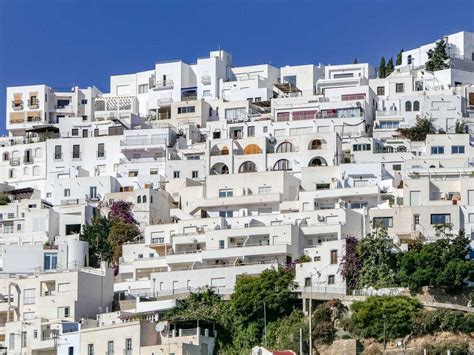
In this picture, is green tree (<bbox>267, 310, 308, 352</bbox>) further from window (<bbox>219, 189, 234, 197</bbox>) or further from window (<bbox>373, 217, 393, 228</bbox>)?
window (<bbox>219, 189, 234, 197</bbox>)

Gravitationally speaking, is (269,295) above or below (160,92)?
below

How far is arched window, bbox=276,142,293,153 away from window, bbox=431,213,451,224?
15159mm

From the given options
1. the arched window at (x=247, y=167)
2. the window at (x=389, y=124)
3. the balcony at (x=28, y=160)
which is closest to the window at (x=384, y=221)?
the arched window at (x=247, y=167)

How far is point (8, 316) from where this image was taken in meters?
71.1

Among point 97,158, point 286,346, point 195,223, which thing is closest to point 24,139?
point 97,158

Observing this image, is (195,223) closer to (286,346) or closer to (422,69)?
(286,346)

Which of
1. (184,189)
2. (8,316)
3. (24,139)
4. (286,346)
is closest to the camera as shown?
(286,346)

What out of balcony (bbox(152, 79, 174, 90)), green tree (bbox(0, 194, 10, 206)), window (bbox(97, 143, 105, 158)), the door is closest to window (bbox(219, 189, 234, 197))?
the door

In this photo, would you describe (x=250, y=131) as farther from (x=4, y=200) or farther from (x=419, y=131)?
(x=4, y=200)

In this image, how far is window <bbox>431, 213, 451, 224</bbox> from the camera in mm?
75250

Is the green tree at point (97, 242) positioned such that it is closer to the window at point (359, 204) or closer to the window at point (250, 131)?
the window at point (359, 204)

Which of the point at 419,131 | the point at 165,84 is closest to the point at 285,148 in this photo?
the point at 419,131

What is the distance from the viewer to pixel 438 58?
337 ft

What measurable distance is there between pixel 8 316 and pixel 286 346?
13881 millimetres
